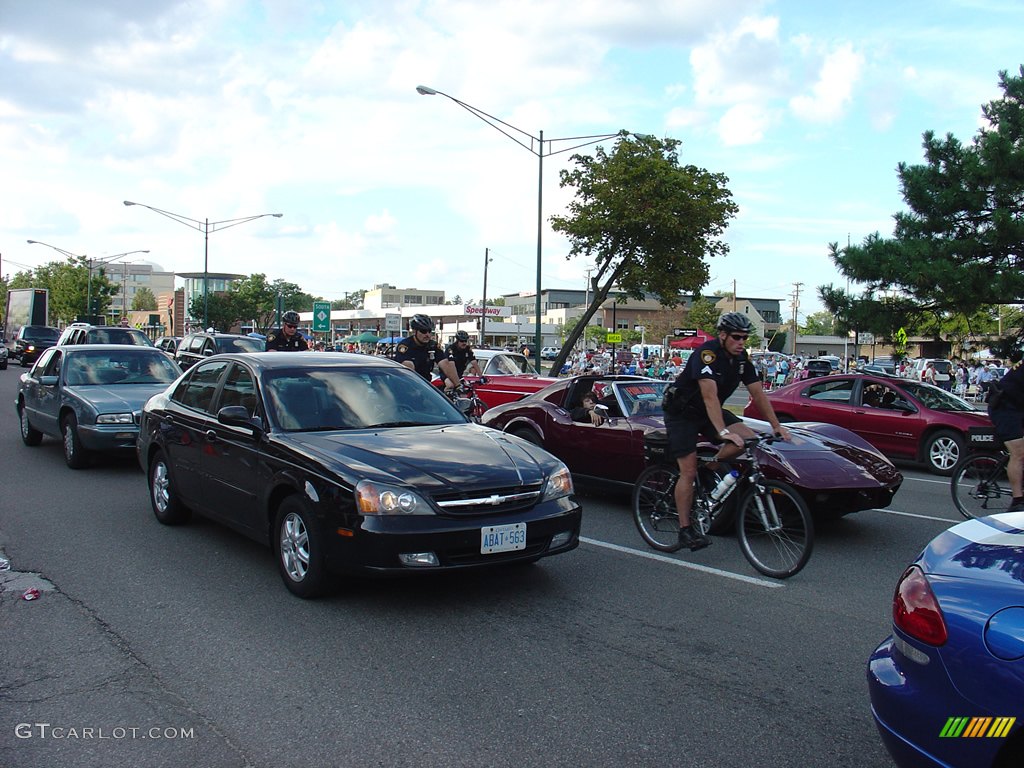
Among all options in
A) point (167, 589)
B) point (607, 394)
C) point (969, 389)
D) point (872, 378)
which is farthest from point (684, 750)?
point (969, 389)

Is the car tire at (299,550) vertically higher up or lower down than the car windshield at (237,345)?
lower down

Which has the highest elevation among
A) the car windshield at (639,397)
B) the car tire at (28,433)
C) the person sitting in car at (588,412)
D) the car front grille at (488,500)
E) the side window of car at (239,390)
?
the side window of car at (239,390)

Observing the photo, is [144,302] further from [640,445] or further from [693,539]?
[693,539]

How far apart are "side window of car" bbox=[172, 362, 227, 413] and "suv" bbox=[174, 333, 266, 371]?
14211mm

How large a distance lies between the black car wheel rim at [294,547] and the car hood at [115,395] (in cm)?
585

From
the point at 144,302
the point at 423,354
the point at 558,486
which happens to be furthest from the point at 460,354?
the point at 144,302

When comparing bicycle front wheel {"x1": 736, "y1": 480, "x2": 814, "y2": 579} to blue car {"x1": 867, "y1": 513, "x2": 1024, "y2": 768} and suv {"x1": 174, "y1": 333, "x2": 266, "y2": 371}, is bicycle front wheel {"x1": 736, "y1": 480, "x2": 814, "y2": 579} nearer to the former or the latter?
blue car {"x1": 867, "y1": 513, "x2": 1024, "y2": 768}

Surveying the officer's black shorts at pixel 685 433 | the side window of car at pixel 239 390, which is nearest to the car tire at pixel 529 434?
the officer's black shorts at pixel 685 433

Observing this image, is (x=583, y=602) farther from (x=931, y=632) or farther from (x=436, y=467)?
(x=931, y=632)

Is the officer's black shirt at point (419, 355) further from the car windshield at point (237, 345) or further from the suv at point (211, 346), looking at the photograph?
the car windshield at point (237, 345)

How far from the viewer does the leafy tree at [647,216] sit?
2439 centimetres

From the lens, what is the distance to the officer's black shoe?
6543mm

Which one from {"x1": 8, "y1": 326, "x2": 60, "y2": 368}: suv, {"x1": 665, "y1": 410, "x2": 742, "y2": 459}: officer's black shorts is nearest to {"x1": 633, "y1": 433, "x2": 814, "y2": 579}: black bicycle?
{"x1": 665, "y1": 410, "x2": 742, "y2": 459}: officer's black shorts

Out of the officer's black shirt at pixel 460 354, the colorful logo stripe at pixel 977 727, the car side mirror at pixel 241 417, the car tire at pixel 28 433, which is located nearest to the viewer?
the colorful logo stripe at pixel 977 727
